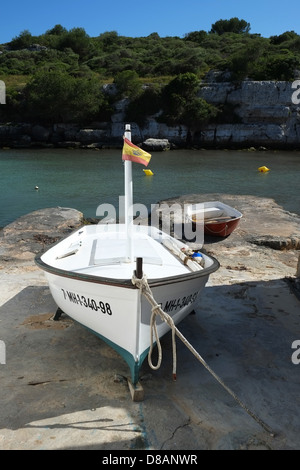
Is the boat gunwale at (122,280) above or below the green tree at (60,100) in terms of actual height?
below

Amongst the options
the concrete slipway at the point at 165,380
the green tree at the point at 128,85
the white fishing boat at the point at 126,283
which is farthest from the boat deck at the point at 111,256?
the green tree at the point at 128,85

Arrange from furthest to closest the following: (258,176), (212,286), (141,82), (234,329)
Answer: (141,82) < (258,176) < (212,286) < (234,329)

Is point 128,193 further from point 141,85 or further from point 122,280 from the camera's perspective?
point 141,85

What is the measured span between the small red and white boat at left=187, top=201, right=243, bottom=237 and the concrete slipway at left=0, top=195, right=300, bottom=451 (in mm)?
3731

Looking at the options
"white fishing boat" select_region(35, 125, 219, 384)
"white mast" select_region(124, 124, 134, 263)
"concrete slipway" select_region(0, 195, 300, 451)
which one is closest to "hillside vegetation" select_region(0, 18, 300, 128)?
"concrete slipway" select_region(0, 195, 300, 451)

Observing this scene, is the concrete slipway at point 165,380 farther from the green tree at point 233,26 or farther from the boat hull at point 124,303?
the green tree at point 233,26

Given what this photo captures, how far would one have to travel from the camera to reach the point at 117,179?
3083cm

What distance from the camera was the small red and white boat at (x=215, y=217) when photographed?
1276 centimetres

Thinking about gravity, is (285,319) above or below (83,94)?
below

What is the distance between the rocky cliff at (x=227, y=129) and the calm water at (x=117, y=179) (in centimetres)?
896
